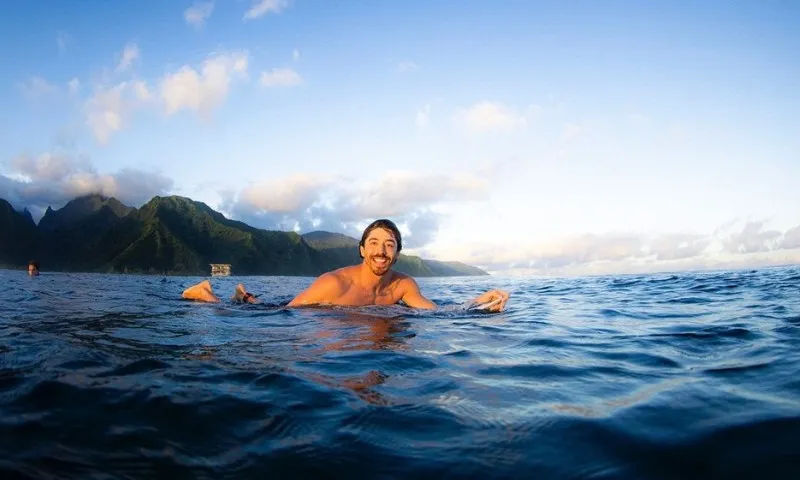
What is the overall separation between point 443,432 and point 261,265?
204405mm

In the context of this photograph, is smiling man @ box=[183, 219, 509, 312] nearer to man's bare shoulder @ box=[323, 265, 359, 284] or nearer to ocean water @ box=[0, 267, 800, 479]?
man's bare shoulder @ box=[323, 265, 359, 284]

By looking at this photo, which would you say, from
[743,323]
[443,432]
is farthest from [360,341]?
[743,323]

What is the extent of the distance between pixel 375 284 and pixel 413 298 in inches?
35.1

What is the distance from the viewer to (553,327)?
20.9 ft

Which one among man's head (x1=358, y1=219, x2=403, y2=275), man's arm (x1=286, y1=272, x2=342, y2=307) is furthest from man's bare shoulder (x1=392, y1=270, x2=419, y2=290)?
man's arm (x1=286, y1=272, x2=342, y2=307)

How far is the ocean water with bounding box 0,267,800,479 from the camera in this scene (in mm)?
1887

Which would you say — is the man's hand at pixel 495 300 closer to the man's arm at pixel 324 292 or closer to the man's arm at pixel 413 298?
the man's arm at pixel 413 298

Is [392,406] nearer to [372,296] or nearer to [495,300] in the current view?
[495,300]

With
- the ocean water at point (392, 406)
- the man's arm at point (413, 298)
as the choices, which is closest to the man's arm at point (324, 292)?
the man's arm at point (413, 298)

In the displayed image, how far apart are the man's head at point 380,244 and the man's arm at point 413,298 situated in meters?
1.01

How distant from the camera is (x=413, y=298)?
→ 30.1 ft

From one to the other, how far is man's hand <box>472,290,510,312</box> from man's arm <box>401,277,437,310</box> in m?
1.05

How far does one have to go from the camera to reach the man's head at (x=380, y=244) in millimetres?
8203

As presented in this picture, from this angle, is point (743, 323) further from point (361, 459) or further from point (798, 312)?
point (361, 459)
